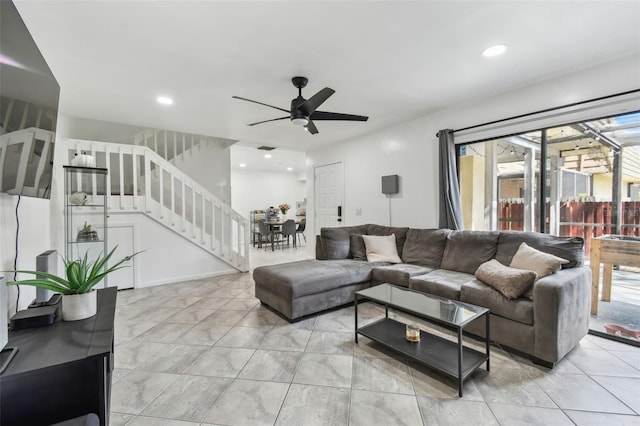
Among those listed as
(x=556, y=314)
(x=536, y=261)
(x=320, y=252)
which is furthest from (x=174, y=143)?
(x=556, y=314)

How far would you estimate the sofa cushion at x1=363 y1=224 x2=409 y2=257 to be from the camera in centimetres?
395

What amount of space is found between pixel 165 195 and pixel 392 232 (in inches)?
170

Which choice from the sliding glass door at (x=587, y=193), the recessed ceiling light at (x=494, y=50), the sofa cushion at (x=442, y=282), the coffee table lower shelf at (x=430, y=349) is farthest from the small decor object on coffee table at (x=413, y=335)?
the recessed ceiling light at (x=494, y=50)

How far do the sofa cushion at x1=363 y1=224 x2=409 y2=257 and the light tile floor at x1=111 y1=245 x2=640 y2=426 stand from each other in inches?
63.2

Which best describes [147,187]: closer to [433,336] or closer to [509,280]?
[433,336]

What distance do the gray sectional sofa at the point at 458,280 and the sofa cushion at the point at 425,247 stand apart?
11 millimetres

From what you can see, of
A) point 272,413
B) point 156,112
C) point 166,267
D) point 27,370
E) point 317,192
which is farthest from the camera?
point 317,192

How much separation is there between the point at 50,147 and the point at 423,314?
261 centimetres

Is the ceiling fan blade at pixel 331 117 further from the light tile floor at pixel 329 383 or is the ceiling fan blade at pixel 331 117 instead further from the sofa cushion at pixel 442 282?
the light tile floor at pixel 329 383

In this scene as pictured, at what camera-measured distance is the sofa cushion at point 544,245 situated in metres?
2.46

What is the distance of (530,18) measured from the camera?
195 cm

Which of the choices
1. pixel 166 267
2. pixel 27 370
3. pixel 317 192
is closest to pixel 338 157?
pixel 317 192

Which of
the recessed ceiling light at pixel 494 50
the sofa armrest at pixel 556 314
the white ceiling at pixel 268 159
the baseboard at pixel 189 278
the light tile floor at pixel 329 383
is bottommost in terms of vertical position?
the light tile floor at pixel 329 383

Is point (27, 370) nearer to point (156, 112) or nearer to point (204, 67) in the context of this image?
point (204, 67)
